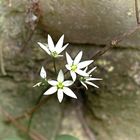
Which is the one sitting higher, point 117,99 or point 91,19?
point 91,19

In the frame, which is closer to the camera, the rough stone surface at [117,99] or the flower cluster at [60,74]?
the flower cluster at [60,74]

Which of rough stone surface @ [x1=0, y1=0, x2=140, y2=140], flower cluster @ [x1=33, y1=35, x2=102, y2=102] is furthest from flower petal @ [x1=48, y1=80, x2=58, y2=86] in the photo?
rough stone surface @ [x1=0, y1=0, x2=140, y2=140]

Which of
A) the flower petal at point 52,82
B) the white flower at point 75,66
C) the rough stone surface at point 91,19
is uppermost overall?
the rough stone surface at point 91,19

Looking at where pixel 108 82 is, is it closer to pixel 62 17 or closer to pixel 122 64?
pixel 122 64

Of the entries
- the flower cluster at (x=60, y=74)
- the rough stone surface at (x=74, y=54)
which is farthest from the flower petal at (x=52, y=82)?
the rough stone surface at (x=74, y=54)

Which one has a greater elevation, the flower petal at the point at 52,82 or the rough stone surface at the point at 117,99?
the flower petal at the point at 52,82

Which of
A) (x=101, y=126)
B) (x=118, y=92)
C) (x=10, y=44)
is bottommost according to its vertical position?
(x=101, y=126)

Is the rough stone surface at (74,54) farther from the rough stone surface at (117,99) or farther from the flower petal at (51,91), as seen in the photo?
the flower petal at (51,91)

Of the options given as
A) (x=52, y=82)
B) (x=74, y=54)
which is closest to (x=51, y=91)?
(x=52, y=82)

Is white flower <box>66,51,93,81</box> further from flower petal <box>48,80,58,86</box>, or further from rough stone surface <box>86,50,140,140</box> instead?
rough stone surface <box>86,50,140,140</box>

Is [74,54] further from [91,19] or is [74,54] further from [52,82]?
[52,82]

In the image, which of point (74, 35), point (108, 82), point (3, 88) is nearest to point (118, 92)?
point (108, 82)
